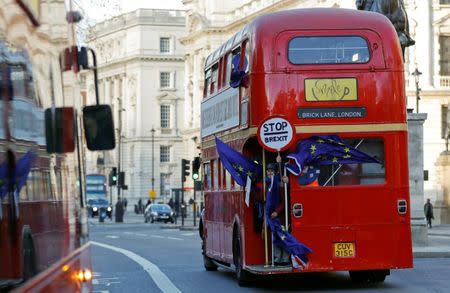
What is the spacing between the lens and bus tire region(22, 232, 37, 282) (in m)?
5.63

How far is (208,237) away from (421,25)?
4969cm

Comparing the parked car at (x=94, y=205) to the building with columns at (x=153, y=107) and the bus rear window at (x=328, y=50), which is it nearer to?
the bus rear window at (x=328, y=50)

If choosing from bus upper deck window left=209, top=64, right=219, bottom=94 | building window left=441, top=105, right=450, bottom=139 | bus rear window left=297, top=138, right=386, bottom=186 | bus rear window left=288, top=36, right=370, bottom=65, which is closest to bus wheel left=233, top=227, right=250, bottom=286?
bus rear window left=297, top=138, right=386, bottom=186

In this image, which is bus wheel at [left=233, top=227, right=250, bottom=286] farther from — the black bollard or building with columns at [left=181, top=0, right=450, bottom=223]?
the black bollard

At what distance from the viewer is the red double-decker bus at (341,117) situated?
18.2 m

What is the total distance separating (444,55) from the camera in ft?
237

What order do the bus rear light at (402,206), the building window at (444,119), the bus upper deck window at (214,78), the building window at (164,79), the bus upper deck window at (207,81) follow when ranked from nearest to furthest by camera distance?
the bus rear light at (402,206)
the bus upper deck window at (214,78)
the bus upper deck window at (207,81)
the building window at (444,119)
the building window at (164,79)

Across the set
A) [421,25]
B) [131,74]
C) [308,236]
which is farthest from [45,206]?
[131,74]

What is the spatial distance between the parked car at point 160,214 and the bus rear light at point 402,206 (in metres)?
65.5

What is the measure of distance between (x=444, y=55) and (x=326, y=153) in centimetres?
5513

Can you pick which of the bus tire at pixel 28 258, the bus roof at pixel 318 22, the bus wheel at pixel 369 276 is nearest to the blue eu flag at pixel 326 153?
the bus roof at pixel 318 22

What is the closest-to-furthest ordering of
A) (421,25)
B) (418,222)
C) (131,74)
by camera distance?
(418,222) < (421,25) < (131,74)

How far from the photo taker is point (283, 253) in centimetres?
1838

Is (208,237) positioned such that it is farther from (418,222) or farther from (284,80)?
(418,222)
